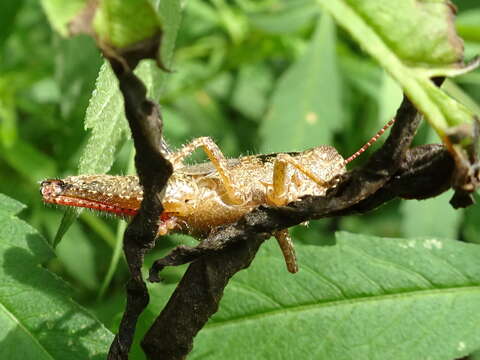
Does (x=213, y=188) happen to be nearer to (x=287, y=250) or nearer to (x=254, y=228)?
(x=287, y=250)

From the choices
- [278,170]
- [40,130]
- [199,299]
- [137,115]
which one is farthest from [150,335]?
[40,130]

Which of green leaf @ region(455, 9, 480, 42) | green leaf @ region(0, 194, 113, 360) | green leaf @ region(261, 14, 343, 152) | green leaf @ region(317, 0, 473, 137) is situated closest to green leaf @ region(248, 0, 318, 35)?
green leaf @ region(261, 14, 343, 152)

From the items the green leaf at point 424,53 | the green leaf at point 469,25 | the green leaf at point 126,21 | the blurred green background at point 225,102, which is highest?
the green leaf at point 126,21

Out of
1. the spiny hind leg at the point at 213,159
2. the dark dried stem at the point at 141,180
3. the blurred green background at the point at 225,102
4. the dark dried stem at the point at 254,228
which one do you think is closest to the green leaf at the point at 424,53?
the dark dried stem at the point at 254,228

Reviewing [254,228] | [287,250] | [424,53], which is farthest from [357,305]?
[424,53]

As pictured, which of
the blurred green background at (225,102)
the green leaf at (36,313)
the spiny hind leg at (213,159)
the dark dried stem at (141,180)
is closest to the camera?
the dark dried stem at (141,180)

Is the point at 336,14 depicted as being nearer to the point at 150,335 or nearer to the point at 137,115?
the point at 137,115

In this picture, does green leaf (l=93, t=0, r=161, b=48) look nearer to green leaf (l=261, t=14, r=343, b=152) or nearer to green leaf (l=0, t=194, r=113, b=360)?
green leaf (l=0, t=194, r=113, b=360)

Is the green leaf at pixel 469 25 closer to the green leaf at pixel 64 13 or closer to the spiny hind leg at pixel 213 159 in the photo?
the spiny hind leg at pixel 213 159
